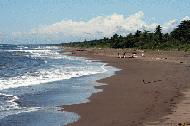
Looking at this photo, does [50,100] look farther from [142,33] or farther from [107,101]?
[142,33]

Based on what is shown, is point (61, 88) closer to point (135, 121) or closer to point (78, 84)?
point (78, 84)

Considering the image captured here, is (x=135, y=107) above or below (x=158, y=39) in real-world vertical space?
below

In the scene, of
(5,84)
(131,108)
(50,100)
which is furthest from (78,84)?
(131,108)

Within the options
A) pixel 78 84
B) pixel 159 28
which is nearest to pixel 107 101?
pixel 78 84

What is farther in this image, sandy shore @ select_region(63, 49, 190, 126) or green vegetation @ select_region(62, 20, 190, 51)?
green vegetation @ select_region(62, 20, 190, 51)

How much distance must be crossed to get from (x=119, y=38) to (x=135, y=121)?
419 feet

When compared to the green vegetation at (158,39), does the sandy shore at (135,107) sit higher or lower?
lower

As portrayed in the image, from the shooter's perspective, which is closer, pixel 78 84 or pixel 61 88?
pixel 61 88

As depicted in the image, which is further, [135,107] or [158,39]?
[158,39]

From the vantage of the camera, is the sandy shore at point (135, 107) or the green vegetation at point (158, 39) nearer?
the sandy shore at point (135, 107)

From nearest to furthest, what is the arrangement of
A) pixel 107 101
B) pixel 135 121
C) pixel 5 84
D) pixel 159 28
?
pixel 135 121 → pixel 107 101 → pixel 5 84 → pixel 159 28

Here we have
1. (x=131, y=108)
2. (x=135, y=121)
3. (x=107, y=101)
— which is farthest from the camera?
(x=107, y=101)

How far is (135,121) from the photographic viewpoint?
15.0 metres

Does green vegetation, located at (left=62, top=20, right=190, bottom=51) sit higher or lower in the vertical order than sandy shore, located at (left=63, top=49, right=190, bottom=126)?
higher
